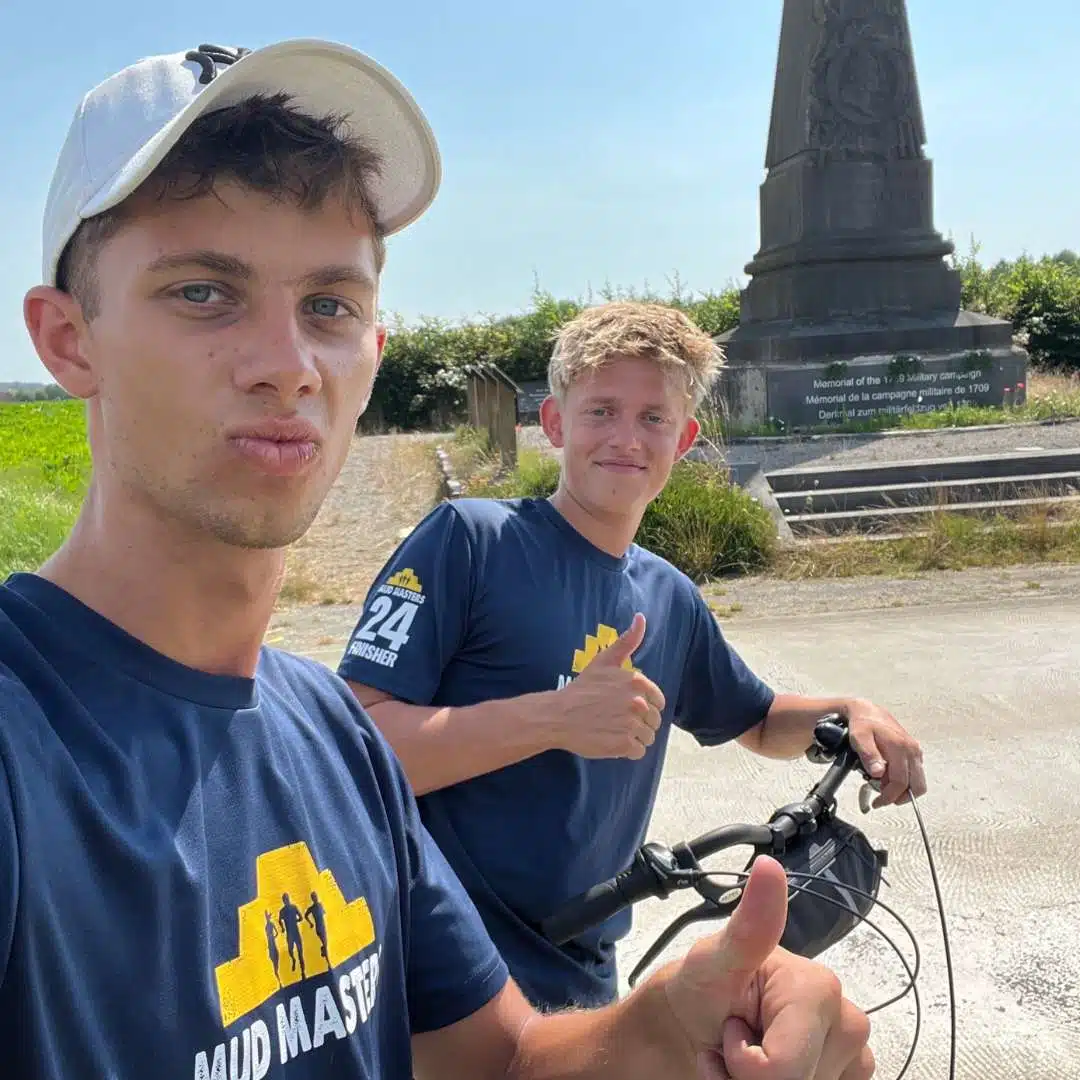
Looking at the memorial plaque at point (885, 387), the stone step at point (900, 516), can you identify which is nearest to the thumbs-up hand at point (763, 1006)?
the stone step at point (900, 516)

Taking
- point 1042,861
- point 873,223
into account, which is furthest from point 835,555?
point 873,223

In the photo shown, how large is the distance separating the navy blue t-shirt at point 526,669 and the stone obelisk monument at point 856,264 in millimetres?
13267

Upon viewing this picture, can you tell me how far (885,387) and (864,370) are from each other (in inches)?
15.6

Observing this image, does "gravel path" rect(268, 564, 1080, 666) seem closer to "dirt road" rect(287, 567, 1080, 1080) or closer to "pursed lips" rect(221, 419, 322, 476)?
"dirt road" rect(287, 567, 1080, 1080)

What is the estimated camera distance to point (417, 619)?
227 centimetres

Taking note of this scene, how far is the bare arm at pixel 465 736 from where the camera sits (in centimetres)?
205

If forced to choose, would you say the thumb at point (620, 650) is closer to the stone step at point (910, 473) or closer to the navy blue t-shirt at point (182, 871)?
the navy blue t-shirt at point (182, 871)

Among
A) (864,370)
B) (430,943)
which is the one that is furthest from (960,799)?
(864,370)

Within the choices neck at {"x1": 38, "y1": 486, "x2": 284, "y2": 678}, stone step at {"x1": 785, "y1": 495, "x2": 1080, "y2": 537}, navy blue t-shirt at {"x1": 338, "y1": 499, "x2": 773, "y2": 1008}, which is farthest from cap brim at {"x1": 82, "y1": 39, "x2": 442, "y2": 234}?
stone step at {"x1": 785, "y1": 495, "x2": 1080, "y2": 537}

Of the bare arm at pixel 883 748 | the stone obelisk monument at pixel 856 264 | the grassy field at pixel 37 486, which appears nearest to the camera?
the bare arm at pixel 883 748

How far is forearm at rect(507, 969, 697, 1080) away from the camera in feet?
4.44

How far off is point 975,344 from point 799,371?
9.87 ft

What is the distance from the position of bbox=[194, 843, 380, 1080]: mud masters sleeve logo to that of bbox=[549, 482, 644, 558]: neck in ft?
4.31

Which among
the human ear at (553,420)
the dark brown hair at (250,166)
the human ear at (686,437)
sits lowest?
the human ear at (686,437)
